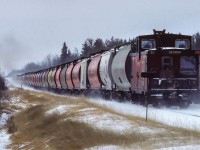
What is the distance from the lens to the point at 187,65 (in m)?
24.1

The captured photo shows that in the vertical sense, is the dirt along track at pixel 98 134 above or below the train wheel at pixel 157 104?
below

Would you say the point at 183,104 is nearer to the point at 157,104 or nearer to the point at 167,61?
the point at 157,104

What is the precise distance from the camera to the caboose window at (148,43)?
2580 cm

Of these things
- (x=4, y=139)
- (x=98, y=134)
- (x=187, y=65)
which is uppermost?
(x=187, y=65)

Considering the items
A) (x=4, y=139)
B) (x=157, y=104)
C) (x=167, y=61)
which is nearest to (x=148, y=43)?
(x=167, y=61)

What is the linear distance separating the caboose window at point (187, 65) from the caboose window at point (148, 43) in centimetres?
245

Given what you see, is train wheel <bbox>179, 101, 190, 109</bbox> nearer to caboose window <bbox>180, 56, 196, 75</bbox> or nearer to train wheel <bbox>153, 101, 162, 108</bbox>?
train wheel <bbox>153, 101, 162, 108</bbox>

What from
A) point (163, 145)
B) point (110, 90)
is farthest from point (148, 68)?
point (163, 145)

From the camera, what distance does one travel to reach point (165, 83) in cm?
2355

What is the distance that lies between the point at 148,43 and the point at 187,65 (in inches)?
110

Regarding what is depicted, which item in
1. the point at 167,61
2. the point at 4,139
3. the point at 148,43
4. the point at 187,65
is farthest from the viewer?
the point at 148,43

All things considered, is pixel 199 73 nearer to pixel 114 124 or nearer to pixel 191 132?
pixel 114 124

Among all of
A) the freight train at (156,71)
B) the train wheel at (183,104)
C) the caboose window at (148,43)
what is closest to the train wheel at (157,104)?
the freight train at (156,71)

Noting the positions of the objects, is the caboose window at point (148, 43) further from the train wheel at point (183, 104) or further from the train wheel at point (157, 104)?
the train wheel at point (183, 104)
